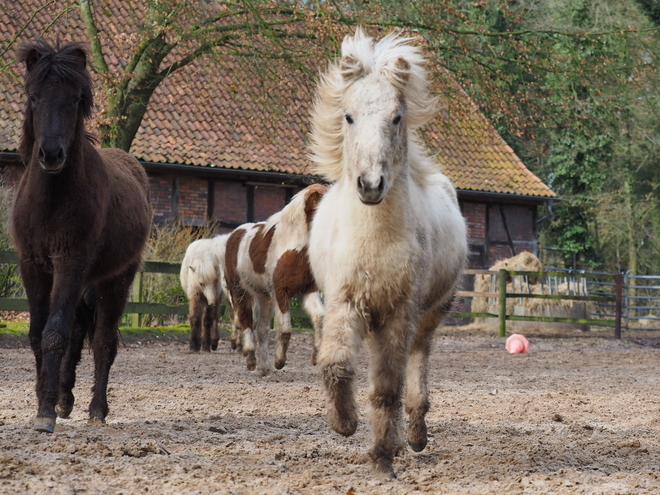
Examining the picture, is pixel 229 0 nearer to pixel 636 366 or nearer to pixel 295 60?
pixel 295 60

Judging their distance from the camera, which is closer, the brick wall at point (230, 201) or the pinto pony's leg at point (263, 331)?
the pinto pony's leg at point (263, 331)

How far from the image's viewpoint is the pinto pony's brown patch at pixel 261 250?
11.1 m

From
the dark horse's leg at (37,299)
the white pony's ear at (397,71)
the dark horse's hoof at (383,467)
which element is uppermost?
the white pony's ear at (397,71)

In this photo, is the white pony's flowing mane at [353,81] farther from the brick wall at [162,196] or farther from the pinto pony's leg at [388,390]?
the brick wall at [162,196]

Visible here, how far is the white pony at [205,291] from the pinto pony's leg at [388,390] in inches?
380

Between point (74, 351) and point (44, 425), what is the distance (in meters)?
1.19

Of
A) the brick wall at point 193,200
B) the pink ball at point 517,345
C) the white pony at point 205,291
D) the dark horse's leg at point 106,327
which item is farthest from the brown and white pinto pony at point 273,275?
the brick wall at point 193,200

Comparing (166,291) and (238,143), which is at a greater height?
(238,143)

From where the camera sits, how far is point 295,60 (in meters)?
15.7

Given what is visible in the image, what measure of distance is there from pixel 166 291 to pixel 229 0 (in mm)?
6013

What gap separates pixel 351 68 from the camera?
5062 millimetres

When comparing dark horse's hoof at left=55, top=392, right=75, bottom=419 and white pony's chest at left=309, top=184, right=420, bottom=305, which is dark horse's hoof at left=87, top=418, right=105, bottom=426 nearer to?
dark horse's hoof at left=55, top=392, right=75, bottom=419

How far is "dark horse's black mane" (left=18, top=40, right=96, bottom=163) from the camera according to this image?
5.83 meters

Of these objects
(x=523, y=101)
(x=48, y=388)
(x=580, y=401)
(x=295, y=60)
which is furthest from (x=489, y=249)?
(x=48, y=388)
